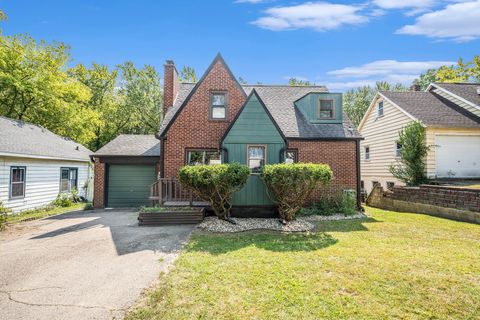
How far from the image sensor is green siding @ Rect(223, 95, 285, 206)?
32.7 feet

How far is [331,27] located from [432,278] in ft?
34.7

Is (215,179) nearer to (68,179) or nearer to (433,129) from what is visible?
(433,129)

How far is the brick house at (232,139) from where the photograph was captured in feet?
32.8

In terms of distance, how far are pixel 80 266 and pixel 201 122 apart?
736cm

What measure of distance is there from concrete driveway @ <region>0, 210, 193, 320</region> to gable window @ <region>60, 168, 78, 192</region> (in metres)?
7.23

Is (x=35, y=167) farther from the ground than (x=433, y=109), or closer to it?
closer to it

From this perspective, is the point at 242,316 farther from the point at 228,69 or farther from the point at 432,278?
the point at 228,69

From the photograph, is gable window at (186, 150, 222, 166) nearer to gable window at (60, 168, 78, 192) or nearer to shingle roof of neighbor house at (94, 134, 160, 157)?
shingle roof of neighbor house at (94, 134, 160, 157)

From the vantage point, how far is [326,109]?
12625 millimetres

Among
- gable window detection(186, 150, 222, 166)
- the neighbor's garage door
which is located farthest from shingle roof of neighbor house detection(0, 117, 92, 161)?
gable window detection(186, 150, 222, 166)

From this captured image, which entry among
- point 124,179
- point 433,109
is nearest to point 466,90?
point 433,109

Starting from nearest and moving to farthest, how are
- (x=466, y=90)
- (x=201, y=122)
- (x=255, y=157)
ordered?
(x=255, y=157) → (x=201, y=122) → (x=466, y=90)

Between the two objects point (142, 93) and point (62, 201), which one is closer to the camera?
point (62, 201)

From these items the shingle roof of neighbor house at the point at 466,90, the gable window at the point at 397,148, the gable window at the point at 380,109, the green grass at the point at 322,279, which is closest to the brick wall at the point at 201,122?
the green grass at the point at 322,279
